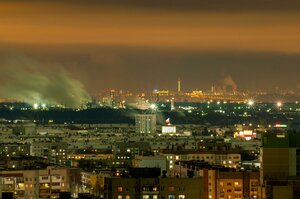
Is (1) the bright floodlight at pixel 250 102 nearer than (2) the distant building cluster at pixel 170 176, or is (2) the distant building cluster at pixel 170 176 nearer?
(2) the distant building cluster at pixel 170 176

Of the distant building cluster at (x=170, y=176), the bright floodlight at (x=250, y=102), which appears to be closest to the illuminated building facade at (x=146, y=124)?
the distant building cluster at (x=170, y=176)

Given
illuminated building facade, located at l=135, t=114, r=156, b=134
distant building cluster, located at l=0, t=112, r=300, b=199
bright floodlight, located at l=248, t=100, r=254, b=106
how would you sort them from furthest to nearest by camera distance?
bright floodlight, located at l=248, t=100, r=254, b=106, illuminated building facade, located at l=135, t=114, r=156, b=134, distant building cluster, located at l=0, t=112, r=300, b=199

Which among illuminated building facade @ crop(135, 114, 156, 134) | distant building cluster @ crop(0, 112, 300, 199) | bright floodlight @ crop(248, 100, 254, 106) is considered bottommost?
distant building cluster @ crop(0, 112, 300, 199)

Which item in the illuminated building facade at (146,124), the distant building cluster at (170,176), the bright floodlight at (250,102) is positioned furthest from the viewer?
the bright floodlight at (250,102)

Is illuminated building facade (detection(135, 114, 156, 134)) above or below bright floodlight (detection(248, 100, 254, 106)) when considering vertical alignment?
below

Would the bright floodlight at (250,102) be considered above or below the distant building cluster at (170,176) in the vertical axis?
above

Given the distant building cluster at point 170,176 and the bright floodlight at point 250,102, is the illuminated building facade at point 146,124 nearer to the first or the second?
the distant building cluster at point 170,176

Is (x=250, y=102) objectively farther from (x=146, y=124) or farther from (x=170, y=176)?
(x=170, y=176)

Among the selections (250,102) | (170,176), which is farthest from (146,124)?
(170,176)

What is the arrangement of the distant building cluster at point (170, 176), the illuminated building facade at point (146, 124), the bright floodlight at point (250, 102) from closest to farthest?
the distant building cluster at point (170, 176) < the illuminated building facade at point (146, 124) < the bright floodlight at point (250, 102)

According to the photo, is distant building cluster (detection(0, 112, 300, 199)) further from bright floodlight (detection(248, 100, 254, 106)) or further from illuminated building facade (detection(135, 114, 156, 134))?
bright floodlight (detection(248, 100, 254, 106))

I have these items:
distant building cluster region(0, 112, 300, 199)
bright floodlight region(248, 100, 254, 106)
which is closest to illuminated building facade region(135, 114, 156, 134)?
distant building cluster region(0, 112, 300, 199)
